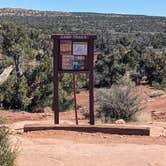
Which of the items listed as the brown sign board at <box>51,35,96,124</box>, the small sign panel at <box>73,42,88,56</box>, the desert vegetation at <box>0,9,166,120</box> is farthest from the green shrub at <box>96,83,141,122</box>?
the small sign panel at <box>73,42,88,56</box>

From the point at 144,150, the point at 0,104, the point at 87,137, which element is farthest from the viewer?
the point at 0,104

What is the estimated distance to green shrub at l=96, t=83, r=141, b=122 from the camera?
18125 mm

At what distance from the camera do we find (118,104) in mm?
18250

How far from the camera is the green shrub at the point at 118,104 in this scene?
1812 centimetres

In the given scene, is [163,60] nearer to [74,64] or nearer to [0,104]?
[0,104]

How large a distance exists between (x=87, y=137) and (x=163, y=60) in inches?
1204

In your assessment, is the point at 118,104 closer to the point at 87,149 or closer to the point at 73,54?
the point at 73,54

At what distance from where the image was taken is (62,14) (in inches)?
5049

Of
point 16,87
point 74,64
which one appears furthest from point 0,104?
point 74,64

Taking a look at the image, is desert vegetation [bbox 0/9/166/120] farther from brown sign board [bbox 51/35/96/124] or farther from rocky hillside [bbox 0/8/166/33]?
rocky hillside [bbox 0/8/166/33]

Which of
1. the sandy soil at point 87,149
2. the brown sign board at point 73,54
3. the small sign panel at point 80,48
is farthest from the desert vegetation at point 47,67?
the sandy soil at point 87,149

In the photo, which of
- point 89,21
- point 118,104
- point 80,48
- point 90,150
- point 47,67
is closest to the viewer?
point 90,150

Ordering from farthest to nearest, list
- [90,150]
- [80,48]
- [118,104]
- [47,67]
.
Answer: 1. [47,67]
2. [118,104]
3. [80,48]
4. [90,150]

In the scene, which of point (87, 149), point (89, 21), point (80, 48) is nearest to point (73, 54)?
point (80, 48)
